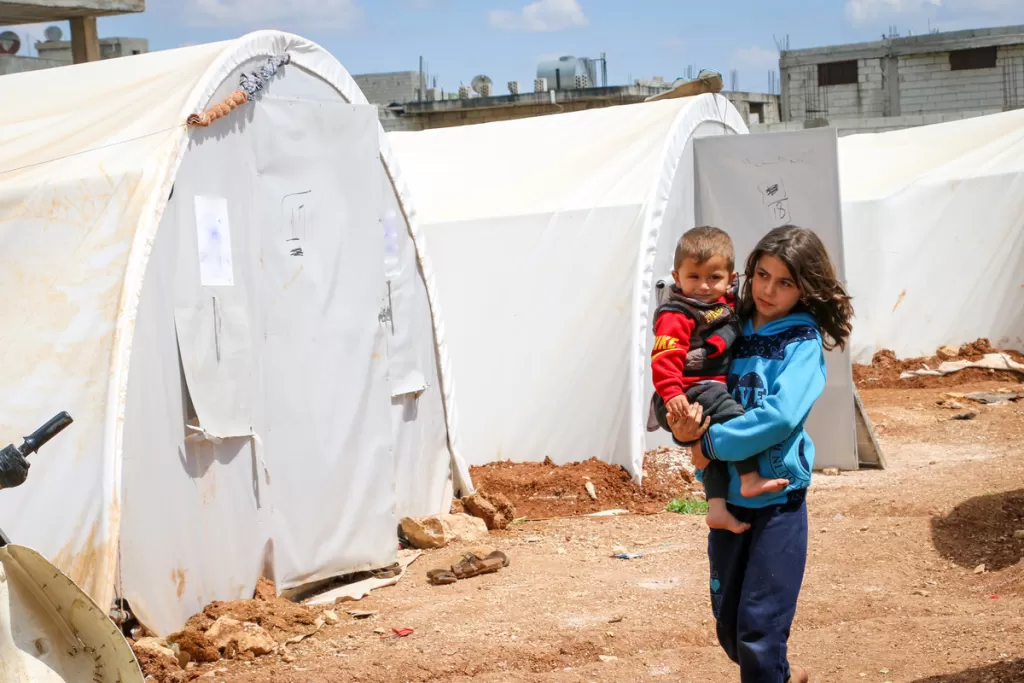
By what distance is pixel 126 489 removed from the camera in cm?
482

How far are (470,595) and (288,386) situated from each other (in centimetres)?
146

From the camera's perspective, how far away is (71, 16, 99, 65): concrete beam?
29.0 feet

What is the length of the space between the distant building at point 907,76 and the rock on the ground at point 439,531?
805 inches

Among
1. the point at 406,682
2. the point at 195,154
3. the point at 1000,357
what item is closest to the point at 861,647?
the point at 406,682

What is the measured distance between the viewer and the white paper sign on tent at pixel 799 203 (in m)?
8.38

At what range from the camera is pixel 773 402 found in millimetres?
3154

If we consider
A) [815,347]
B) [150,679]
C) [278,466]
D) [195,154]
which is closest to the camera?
[815,347]

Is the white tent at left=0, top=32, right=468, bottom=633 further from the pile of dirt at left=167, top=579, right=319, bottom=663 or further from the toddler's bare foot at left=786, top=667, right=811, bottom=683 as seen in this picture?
the toddler's bare foot at left=786, top=667, right=811, bottom=683

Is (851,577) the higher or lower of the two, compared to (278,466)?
lower

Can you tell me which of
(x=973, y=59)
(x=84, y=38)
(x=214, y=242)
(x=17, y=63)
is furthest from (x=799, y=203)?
(x=973, y=59)

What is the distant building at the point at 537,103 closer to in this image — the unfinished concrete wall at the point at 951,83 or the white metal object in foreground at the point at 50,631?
the unfinished concrete wall at the point at 951,83

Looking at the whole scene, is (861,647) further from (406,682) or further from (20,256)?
(20,256)

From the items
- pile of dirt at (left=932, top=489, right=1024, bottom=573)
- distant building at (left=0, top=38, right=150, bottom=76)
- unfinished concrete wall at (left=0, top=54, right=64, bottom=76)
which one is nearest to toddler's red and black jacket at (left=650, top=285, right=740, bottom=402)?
pile of dirt at (left=932, top=489, right=1024, bottom=573)

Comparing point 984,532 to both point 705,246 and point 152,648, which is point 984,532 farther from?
point 152,648
